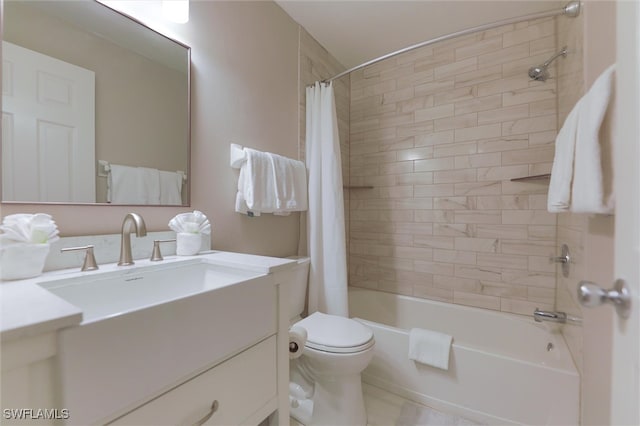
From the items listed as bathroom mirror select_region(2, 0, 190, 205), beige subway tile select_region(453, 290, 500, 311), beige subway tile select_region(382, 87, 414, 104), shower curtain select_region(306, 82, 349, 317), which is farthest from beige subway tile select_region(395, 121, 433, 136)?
bathroom mirror select_region(2, 0, 190, 205)

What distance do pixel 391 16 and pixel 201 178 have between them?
172 cm

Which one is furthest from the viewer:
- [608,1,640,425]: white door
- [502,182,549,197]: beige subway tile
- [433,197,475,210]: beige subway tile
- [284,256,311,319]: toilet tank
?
[433,197,475,210]: beige subway tile

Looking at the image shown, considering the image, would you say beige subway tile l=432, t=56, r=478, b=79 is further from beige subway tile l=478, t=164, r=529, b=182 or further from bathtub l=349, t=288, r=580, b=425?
bathtub l=349, t=288, r=580, b=425

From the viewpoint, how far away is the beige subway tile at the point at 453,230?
2.09 meters

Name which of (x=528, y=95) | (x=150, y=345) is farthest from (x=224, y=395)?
(x=528, y=95)

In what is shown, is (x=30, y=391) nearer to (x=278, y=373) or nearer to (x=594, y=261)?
(x=278, y=373)

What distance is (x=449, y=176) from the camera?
7.04 ft

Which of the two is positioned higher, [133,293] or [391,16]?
[391,16]

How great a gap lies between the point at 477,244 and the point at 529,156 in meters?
0.71

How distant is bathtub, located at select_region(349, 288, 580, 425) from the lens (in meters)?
1.31

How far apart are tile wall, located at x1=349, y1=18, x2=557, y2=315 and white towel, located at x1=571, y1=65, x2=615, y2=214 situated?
118 cm

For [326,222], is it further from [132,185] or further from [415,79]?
[415,79]

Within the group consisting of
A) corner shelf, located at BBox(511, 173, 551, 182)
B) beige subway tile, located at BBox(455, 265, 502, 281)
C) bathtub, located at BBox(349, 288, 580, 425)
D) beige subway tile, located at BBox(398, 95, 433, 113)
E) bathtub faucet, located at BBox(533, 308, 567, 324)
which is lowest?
bathtub, located at BBox(349, 288, 580, 425)

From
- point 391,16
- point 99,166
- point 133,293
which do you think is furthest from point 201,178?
point 391,16
